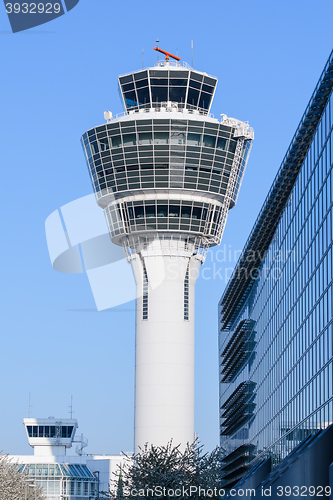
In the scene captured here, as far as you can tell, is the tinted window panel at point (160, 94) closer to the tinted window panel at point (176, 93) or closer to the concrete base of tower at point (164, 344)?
the tinted window panel at point (176, 93)

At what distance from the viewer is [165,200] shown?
109750mm

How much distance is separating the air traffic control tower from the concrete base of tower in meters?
0.13

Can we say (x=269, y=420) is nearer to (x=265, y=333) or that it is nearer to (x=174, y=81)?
(x=265, y=333)

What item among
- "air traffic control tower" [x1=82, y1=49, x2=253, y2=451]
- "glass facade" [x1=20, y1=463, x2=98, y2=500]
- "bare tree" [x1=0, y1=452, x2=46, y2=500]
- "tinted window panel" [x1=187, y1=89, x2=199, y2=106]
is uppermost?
"tinted window panel" [x1=187, y1=89, x2=199, y2=106]

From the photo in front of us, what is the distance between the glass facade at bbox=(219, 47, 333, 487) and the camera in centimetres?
5084

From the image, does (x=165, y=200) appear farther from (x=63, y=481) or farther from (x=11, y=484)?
(x=63, y=481)

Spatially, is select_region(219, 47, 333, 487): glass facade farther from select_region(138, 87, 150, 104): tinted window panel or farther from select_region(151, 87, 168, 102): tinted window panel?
select_region(138, 87, 150, 104): tinted window panel

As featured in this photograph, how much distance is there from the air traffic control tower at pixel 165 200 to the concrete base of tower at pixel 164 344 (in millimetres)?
134

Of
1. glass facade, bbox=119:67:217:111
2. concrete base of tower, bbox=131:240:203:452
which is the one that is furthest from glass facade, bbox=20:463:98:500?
glass facade, bbox=119:67:217:111

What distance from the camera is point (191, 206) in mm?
110688

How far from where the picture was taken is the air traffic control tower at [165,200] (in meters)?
108

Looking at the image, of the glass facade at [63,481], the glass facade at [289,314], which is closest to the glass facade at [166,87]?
the glass facade at [289,314]

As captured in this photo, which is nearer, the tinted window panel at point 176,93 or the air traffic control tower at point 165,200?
the air traffic control tower at point 165,200

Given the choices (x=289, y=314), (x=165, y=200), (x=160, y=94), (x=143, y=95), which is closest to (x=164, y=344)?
(x=165, y=200)
